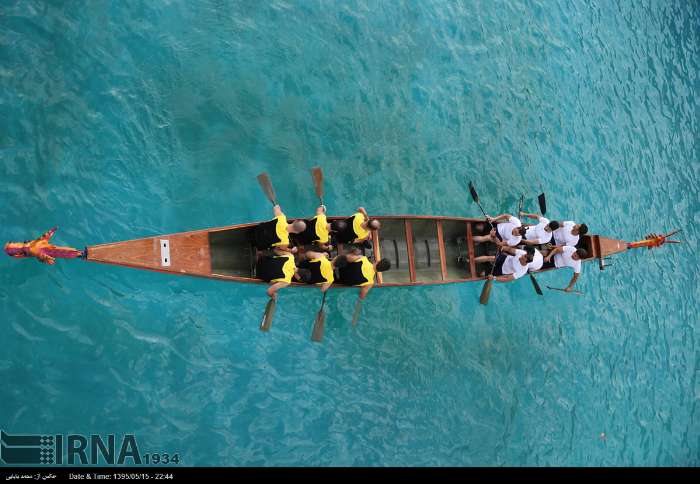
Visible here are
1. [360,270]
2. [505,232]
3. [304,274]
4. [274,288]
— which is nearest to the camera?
[274,288]

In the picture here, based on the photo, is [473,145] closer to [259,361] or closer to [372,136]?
[372,136]

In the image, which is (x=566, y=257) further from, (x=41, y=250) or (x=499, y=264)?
(x=41, y=250)

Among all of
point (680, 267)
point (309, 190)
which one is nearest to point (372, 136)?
point (309, 190)

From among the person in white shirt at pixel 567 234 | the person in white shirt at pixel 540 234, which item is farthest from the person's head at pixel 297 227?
the person in white shirt at pixel 567 234

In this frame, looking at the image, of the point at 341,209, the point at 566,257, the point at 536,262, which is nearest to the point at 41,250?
the point at 341,209

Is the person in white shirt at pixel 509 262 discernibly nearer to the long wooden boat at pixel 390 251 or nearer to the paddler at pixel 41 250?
the long wooden boat at pixel 390 251

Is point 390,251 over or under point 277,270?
over
